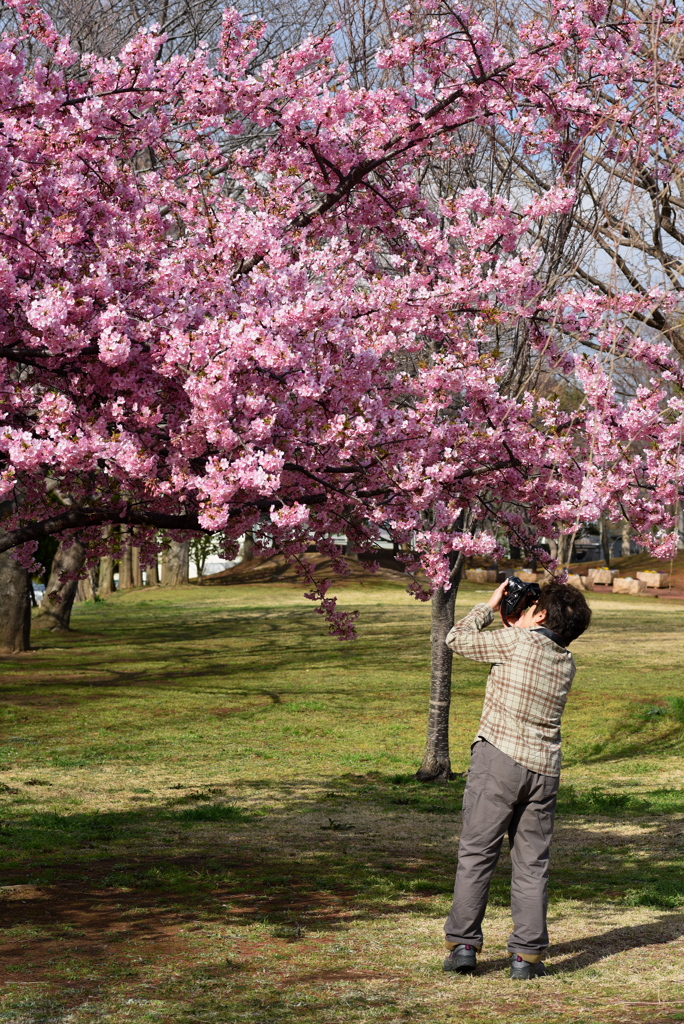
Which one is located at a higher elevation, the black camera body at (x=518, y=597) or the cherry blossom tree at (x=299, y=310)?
the cherry blossom tree at (x=299, y=310)

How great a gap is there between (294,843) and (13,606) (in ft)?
44.8

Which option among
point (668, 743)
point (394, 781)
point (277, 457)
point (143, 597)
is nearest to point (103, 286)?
point (277, 457)

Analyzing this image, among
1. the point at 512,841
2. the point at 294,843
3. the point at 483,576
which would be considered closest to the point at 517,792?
the point at 512,841

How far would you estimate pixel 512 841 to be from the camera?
514cm

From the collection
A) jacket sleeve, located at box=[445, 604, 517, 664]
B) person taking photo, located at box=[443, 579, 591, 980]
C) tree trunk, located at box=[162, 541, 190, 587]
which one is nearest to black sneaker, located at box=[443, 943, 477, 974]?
person taking photo, located at box=[443, 579, 591, 980]

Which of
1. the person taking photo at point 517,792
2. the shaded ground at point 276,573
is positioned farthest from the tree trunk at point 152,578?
the person taking photo at point 517,792

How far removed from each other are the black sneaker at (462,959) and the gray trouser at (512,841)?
54 mm

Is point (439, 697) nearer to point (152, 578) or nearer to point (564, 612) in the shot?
point (564, 612)

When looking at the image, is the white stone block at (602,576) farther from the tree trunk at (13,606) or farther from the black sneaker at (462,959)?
the black sneaker at (462,959)

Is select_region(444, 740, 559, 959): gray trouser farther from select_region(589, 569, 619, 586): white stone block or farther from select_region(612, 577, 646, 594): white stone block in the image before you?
select_region(589, 569, 619, 586): white stone block

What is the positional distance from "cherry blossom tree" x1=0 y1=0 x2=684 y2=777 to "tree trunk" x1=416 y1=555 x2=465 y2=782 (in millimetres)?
3929

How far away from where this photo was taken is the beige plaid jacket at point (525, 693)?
5066 mm

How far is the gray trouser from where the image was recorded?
504 centimetres

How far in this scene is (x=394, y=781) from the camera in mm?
12945
